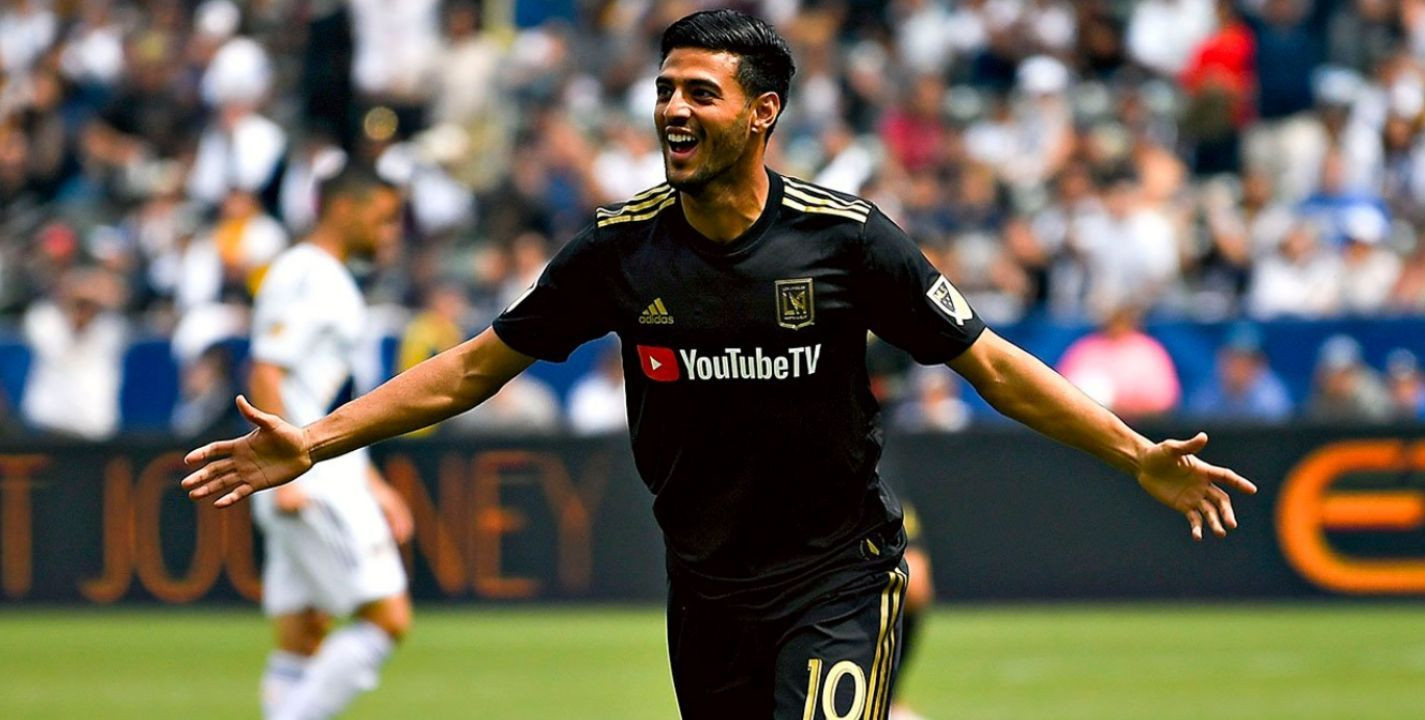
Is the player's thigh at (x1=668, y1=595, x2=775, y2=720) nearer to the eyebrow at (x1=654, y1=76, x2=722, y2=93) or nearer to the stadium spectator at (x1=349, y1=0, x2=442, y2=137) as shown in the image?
the eyebrow at (x1=654, y1=76, x2=722, y2=93)

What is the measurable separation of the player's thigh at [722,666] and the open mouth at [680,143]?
1212 millimetres

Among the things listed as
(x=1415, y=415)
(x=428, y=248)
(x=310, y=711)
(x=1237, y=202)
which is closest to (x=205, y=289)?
(x=428, y=248)

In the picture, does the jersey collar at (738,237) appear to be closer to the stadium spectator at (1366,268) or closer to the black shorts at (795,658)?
the black shorts at (795,658)

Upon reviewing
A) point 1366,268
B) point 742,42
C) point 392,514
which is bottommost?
point 392,514

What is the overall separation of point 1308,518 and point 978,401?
9.33 ft

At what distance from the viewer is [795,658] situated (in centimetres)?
624

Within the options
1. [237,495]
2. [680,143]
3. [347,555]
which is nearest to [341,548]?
[347,555]

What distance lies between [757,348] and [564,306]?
569 mm

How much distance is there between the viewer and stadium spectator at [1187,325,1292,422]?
1633cm

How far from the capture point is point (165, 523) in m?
16.3

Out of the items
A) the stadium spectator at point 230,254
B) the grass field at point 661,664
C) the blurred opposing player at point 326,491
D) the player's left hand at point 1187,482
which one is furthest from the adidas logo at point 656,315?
the stadium spectator at point 230,254

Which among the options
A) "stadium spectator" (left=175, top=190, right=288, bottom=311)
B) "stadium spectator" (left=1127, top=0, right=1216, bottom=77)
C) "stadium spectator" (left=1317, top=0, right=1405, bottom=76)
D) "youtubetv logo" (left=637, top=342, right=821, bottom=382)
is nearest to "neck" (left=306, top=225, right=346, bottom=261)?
"youtubetv logo" (left=637, top=342, right=821, bottom=382)

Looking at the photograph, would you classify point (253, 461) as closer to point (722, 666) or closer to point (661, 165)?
point (722, 666)

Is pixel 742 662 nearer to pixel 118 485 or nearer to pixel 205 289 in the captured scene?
pixel 118 485
